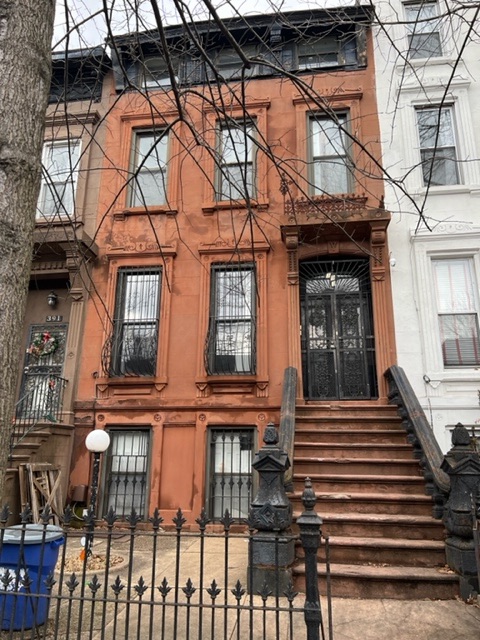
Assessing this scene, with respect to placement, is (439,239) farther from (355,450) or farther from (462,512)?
(462,512)

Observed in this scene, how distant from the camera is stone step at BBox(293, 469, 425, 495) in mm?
5750

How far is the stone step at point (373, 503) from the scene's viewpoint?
5395mm

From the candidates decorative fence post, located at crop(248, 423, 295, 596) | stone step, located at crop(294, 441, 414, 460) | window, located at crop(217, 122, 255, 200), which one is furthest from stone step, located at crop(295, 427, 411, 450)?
window, located at crop(217, 122, 255, 200)

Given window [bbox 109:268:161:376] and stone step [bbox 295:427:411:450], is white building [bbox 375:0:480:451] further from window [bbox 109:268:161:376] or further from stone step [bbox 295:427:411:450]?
window [bbox 109:268:161:376]

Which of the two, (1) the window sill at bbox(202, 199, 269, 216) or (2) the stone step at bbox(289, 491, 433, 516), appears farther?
(1) the window sill at bbox(202, 199, 269, 216)

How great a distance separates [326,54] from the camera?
10062 millimetres

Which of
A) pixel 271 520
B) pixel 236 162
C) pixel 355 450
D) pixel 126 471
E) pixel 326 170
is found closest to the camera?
pixel 271 520

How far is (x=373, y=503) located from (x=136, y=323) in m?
A: 5.59

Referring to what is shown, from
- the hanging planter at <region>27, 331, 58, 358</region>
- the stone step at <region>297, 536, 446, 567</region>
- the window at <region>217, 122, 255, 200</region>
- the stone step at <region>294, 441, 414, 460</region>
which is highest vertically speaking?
the window at <region>217, 122, 255, 200</region>

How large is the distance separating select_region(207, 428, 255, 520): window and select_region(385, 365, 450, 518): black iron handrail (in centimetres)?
261

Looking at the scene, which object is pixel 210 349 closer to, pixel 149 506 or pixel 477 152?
pixel 149 506

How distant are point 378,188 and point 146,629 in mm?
8209

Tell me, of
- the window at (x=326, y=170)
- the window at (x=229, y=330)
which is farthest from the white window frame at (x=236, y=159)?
the window at (x=229, y=330)

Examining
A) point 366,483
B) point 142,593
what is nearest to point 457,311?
point 366,483
